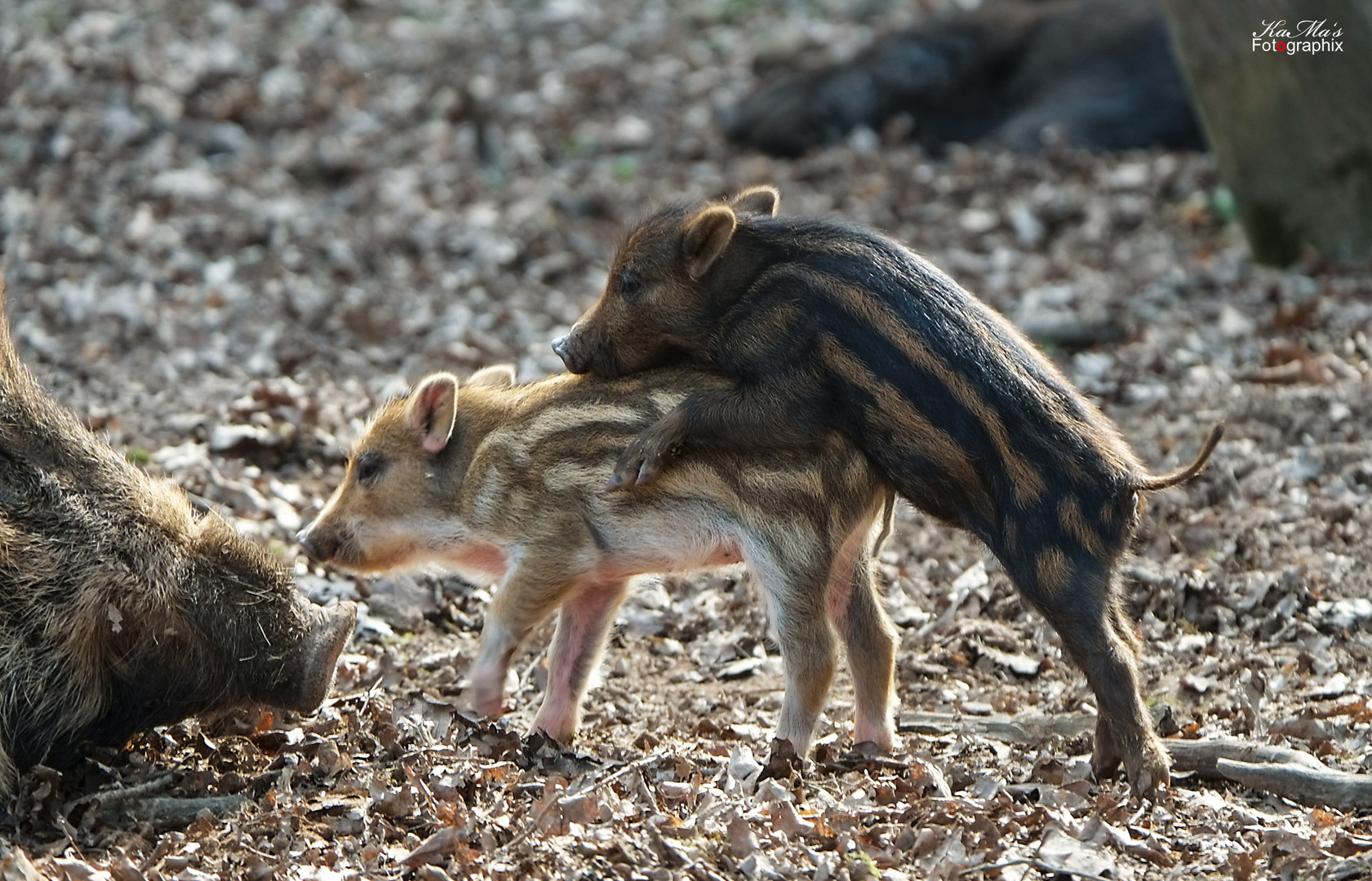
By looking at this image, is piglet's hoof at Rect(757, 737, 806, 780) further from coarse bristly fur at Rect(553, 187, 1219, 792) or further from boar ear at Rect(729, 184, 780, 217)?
boar ear at Rect(729, 184, 780, 217)

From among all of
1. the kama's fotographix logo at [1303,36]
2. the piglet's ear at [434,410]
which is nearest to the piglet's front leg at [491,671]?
the piglet's ear at [434,410]

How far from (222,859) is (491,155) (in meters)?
8.95

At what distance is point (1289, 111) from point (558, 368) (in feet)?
13.6

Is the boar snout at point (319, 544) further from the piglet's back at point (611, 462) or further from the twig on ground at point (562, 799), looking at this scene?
the twig on ground at point (562, 799)

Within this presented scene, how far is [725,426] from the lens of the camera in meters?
4.58

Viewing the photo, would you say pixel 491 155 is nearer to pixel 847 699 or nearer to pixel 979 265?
pixel 979 265

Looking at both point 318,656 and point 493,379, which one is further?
point 493,379

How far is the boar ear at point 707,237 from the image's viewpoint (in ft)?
16.2

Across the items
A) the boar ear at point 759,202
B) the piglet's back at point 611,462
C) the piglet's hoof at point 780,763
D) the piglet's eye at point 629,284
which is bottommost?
the piglet's hoof at point 780,763

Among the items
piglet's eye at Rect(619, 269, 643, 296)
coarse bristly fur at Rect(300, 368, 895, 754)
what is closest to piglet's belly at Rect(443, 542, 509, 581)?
coarse bristly fur at Rect(300, 368, 895, 754)

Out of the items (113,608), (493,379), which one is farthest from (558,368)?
(113,608)

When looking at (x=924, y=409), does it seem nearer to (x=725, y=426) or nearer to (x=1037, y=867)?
(x=725, y=426)

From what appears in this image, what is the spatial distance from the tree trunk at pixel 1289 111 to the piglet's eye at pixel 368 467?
222 inches

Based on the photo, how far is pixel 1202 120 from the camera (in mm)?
9344
